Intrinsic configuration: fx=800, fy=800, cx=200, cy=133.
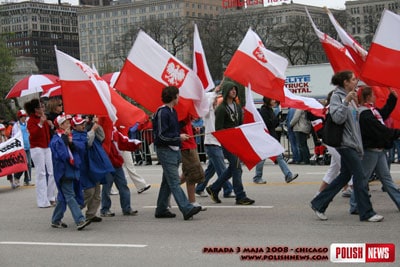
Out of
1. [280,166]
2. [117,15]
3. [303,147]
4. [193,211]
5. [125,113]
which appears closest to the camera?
[193,211]

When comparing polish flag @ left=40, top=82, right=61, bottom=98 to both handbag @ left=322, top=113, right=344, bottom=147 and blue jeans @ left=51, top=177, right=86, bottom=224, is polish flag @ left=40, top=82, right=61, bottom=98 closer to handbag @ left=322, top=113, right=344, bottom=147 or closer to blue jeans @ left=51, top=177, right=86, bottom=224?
blue jeans @ left=51, top=177, right=86, bottom=224

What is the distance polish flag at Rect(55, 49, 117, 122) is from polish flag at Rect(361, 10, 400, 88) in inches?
135

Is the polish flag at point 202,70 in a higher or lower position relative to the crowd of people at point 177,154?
higher

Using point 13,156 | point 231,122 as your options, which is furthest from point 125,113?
point 13,156

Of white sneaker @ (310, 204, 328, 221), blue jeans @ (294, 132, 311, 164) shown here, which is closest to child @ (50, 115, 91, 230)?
white sneaker @ (310, 204, 328, 221)

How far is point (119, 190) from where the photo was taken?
1149 cm

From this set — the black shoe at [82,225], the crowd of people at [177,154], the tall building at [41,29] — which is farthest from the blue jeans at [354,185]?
the tall building at [41,29]

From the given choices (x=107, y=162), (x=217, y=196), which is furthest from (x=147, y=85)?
(x=217, y=196)

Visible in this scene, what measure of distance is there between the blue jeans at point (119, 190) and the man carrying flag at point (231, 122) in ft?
4.98

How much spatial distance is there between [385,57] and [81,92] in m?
4.01

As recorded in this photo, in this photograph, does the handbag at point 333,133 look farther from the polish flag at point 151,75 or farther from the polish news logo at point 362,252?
the polish flag at point 151,75

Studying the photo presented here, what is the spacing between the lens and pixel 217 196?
12.4m

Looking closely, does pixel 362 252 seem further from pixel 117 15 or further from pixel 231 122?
pixel 117 15

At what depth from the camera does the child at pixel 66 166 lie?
409 inches
